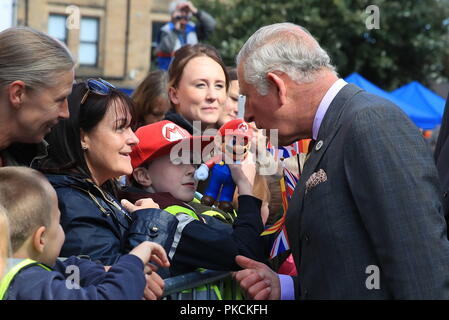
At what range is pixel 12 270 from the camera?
92.8 inches

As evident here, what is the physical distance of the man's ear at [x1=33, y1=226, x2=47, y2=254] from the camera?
2467 millimetres

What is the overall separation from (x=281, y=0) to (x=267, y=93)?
62.4 feet

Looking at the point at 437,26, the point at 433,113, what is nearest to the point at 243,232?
the point at 433,113

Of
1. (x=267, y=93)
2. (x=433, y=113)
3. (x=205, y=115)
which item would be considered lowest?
(x=433, y=113)

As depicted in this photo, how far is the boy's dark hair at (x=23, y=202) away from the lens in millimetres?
2453

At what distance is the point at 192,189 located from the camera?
382cm

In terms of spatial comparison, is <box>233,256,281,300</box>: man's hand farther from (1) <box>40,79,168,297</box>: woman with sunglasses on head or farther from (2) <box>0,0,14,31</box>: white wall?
(2) <box>0,0,14,31</box>: white wall

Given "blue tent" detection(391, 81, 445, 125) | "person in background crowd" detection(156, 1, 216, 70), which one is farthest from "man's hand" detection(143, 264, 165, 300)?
"blue tent" detection(391, 81, 445, 125)

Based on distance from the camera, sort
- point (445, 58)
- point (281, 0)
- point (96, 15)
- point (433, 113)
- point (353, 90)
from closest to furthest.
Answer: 1. point (353, 90)
2. point (433, 113)
3. point (281, 0)
4. point (445, 58)
5. point (96, 15)

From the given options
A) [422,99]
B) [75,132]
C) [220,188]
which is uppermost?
[75,132]

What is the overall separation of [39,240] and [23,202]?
143 millimetres

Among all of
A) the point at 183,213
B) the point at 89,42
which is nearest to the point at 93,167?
the point at 183,213

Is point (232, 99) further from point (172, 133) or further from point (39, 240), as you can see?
point (39, 240)
